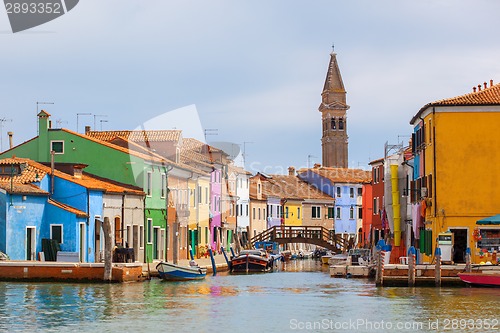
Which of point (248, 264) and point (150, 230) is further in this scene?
point (248, 264)

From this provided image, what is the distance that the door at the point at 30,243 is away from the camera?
46.0 metres

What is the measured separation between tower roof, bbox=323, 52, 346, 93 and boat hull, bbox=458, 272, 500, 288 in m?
120

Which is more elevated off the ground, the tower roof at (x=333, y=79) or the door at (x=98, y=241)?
the tower roof at (x=333, y=79)

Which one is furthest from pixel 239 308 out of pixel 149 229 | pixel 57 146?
pixel 57 146

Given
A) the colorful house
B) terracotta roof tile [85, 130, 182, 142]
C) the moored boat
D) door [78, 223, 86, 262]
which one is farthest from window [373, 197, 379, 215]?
door [78, 223, 86, 262]

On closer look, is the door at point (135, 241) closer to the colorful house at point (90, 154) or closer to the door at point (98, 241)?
the colorful house at point (90, 154)

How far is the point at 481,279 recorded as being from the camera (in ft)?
136

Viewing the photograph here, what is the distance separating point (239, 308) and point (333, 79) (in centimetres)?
12742

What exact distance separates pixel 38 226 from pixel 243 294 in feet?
33.9

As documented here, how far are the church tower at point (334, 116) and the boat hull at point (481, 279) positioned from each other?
390 feet

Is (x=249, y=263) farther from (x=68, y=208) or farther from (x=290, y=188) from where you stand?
(x=290, y=188)

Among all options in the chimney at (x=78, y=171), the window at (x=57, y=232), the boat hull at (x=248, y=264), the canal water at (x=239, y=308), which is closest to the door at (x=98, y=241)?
the window at (x=57, y=232)

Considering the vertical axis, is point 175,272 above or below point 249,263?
above

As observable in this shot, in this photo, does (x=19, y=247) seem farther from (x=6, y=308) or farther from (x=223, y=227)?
(x=223, y=227)
